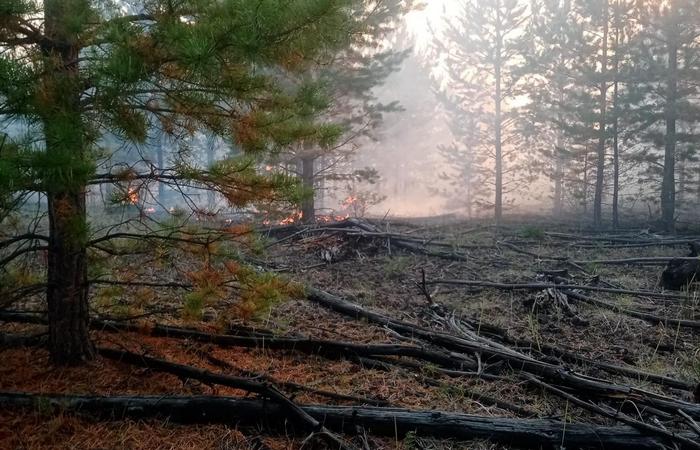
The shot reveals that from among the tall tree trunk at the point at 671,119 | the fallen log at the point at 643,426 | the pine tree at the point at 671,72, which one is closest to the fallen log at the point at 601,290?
the fallen log at the point at 643,426

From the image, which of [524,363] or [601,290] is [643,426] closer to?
[524,363]

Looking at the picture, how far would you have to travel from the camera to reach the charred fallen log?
726 centimetres

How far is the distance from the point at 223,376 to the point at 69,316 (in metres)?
1.48

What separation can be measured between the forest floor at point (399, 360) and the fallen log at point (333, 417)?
0.16 ft

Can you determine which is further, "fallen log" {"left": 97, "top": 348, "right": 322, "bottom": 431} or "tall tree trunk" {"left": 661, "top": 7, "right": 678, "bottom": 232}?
"tall tree trunk" {"left": 661, "top": 7, "right": 678, "bottom": 232}

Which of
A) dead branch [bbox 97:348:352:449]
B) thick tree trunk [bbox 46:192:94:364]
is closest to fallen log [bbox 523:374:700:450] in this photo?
dead branch [bbox 97:348:352:449]

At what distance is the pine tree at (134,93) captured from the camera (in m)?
2.44

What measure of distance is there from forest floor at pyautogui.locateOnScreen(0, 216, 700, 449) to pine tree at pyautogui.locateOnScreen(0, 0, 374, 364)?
2.16 feet

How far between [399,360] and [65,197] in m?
3.24

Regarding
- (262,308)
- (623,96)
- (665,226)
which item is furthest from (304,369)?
(623,96)

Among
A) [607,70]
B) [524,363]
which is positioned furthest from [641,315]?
[607,70]

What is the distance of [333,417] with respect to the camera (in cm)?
307

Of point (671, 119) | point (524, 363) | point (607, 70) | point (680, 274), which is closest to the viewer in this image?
point (524, 363)

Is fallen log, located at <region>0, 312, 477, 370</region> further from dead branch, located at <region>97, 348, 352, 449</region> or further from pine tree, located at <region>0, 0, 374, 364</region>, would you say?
pine tree, located at <region>0, 0, 374, 364</region>
